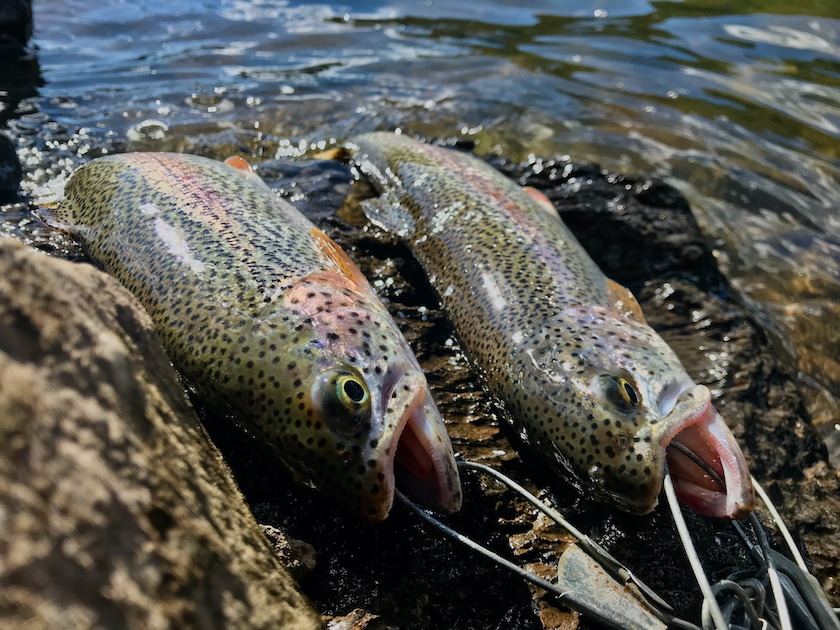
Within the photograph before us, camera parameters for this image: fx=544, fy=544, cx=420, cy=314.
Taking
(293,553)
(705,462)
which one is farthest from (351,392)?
(705,462)

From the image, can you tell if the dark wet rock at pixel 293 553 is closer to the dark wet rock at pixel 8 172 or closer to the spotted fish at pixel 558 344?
the spotted fish at pixel 558 344

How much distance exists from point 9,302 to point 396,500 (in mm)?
2005

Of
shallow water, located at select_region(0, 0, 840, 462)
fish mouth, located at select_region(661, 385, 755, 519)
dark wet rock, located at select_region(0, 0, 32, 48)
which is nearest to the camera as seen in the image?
fish mouth, located at select_region(661, 385, 755, 519)

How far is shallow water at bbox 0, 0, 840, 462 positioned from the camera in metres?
6.14

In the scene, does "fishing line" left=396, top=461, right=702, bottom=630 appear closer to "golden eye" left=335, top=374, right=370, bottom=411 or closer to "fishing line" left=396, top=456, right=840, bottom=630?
"fishing line" left=396, top=456, right=840, bottom=630

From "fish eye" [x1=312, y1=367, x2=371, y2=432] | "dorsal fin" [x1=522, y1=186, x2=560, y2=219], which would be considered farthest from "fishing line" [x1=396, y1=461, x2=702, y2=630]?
"dorsal fin" [x1=522, y1=186, x2=560, y2=219]

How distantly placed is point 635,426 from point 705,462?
0.44 m

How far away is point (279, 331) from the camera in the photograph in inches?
116

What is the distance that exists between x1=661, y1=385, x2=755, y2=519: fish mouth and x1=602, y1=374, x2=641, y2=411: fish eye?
221mm

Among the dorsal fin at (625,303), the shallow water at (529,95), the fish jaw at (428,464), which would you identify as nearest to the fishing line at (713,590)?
the fish jaw at (428,464)

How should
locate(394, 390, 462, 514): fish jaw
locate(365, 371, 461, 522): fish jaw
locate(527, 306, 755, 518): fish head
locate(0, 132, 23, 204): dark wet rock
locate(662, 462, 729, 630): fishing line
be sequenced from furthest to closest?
locate(0, 132, 23, 204): dark wet rock, locate(527, 306, 755, 518): fish head, locate(394, 390, 462, 514): fish jaw, locate(365, 371, 461, 522): fish jaw, locate(662, 462, 729, 630): fishing line

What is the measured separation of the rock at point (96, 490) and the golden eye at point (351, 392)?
0.87m

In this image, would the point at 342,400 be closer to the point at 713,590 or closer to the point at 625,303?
the point at 713,590

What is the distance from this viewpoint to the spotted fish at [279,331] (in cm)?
260
